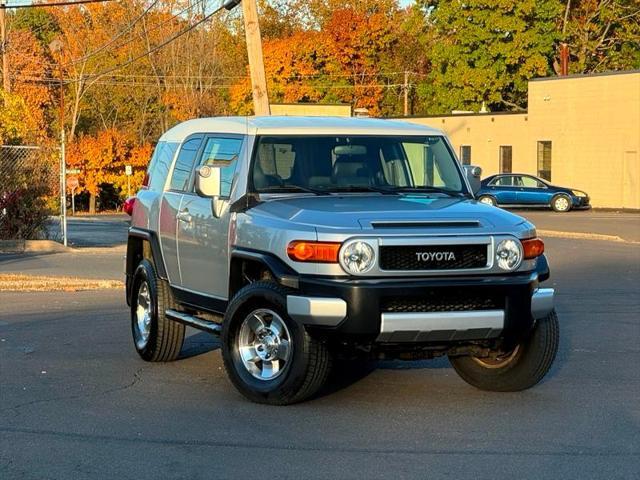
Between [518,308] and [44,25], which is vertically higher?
[44,25]

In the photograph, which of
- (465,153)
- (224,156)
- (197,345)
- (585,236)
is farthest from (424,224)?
(465,153)

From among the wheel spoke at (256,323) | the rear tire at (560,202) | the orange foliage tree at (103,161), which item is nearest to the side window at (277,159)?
the wheel spoke at (256,323)

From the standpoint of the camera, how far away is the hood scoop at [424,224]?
316 inches

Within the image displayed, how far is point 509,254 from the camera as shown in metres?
8.23

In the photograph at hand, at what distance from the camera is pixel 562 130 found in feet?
180

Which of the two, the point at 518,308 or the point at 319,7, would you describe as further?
the point at 319,7

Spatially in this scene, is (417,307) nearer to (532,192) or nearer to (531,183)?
(532,192)

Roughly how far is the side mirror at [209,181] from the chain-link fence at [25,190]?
17.0 m

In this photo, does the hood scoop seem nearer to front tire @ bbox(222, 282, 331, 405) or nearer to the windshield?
front tire @ bbox(222, 282, 331, 405)

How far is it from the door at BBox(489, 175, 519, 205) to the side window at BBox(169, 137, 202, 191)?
3807cm

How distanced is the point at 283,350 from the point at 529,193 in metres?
40.6

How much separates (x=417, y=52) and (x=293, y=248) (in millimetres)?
77579

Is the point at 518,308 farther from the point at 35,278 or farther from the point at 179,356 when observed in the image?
the point at 35,278

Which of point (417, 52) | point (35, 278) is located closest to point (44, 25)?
point (417, 52)
